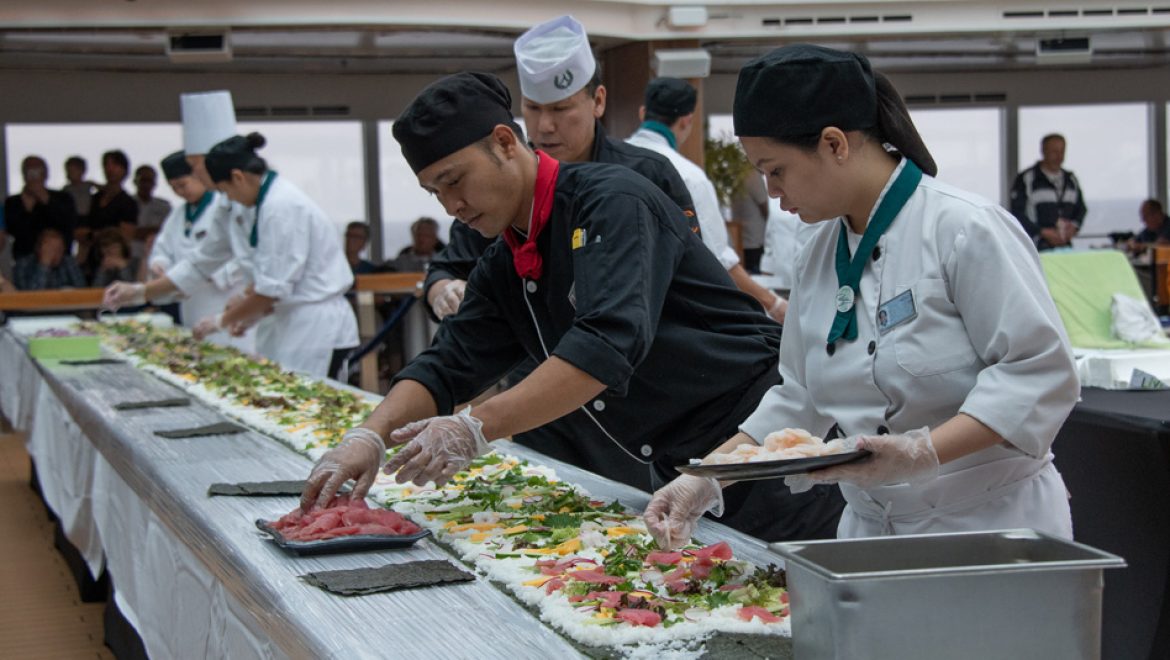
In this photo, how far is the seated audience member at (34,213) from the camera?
866 cm

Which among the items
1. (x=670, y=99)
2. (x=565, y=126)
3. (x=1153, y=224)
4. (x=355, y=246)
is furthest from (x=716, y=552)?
(x=1153, y=224)

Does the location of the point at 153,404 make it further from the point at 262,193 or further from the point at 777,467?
the point at 777,467

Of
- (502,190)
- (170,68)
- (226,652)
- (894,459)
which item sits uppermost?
(170,68)

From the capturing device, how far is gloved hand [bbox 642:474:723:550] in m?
1.47

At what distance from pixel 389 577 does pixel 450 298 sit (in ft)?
4.16

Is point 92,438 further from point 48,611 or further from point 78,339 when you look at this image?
point 78,339

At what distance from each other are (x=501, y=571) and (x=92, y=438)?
1.86m

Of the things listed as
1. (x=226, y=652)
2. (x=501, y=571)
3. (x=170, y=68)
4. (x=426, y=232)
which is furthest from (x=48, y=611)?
(x=170, y=68)

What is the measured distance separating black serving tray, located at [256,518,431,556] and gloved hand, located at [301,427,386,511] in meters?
0.13

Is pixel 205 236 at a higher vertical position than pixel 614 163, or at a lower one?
lower

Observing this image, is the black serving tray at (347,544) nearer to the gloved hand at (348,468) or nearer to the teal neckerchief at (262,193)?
the gloved hand at (348,468)

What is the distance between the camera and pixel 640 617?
124 cm

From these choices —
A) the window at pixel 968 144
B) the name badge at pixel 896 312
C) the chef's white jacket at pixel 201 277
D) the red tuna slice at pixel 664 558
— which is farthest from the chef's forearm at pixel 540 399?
→ the window at pixel 968 144

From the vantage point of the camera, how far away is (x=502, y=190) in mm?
1858
